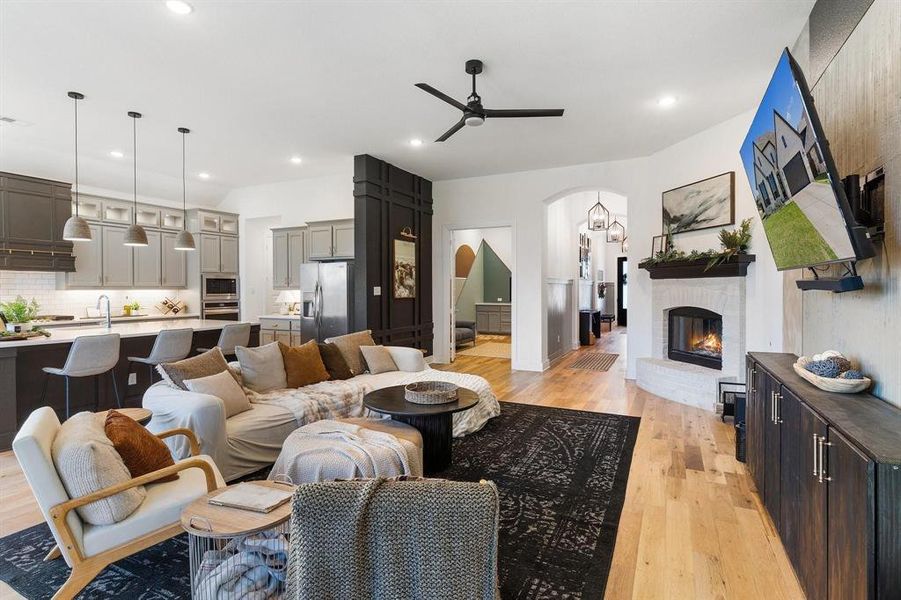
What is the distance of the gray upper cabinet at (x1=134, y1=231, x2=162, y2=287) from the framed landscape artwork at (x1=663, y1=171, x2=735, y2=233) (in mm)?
7997

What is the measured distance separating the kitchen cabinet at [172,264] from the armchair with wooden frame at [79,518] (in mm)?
6680

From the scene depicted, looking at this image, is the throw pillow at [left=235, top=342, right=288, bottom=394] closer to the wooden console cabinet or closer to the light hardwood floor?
the light hardwood floor

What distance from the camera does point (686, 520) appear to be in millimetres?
2539

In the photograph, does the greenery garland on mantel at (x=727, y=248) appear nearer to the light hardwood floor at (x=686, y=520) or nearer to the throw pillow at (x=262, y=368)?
the light hardwood floor at (x=686, y=520)

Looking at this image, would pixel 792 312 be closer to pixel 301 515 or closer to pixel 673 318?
pixel 673 318

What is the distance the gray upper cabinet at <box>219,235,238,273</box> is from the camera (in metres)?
8.20

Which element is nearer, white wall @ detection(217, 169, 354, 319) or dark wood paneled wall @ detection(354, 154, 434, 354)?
dark wood paneled wall @ detection(354, 154, 434, 354)

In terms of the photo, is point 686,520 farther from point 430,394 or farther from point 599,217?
point 599,217

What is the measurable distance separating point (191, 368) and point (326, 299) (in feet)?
10.4

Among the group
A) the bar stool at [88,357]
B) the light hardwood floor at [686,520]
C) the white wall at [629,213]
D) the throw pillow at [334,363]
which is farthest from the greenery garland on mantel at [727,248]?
the bar stool at [88,357]

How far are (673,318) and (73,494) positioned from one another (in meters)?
5.90

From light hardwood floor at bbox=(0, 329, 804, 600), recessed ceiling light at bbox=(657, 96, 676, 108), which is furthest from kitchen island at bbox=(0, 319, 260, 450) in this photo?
recessed ceiling light at bbox=(657, 96, 676, 108)

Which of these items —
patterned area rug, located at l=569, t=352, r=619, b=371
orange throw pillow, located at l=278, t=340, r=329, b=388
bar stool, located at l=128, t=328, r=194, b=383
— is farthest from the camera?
patterned area rug, located at l=569, t=352, r=619, b=371

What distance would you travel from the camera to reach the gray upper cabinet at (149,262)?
746cm
